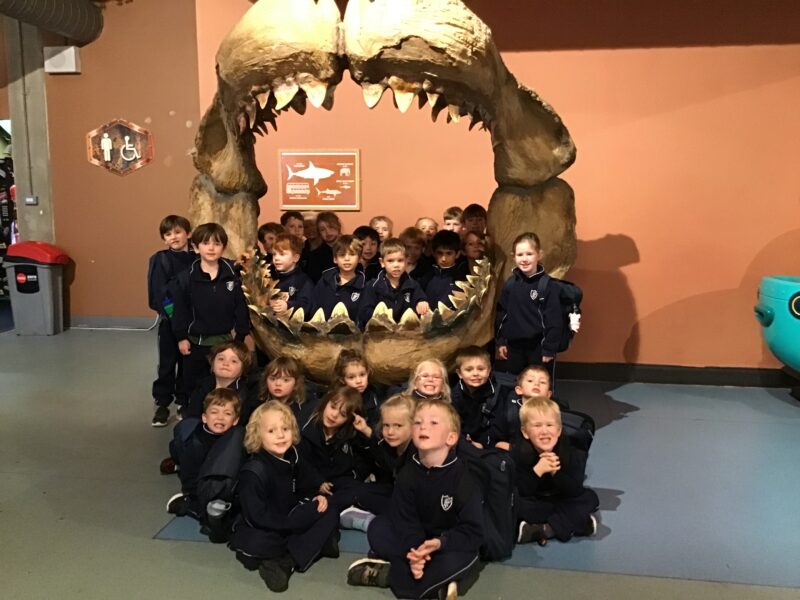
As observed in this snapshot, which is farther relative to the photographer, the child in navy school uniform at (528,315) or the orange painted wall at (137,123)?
the orange painted wall at (137,123)

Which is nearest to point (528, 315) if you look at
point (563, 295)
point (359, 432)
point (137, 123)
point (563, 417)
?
point (563, 295)

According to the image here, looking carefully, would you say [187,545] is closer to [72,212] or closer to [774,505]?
[774,505]

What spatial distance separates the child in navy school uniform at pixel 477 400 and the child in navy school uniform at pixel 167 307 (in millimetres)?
1454

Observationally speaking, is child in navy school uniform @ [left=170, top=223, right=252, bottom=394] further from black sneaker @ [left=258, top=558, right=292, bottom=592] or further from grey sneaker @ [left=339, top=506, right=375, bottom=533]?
black sneaker @ [left=258, top=558, right=292, bottom=592]

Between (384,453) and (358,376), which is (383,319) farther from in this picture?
(384,453)

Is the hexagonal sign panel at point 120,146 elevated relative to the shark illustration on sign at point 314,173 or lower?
elevated

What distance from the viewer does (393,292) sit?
298 centimetres

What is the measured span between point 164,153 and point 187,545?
4.42m

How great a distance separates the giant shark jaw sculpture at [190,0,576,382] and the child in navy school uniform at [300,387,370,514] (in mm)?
282

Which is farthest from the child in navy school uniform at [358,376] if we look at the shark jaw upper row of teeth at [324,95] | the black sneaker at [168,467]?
the shark jaw upper row of teeth at [324,95]

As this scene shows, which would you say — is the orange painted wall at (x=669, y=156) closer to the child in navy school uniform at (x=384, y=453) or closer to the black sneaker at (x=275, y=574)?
the child in navy school uniform at (x=384, y=453)

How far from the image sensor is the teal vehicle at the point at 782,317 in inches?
146

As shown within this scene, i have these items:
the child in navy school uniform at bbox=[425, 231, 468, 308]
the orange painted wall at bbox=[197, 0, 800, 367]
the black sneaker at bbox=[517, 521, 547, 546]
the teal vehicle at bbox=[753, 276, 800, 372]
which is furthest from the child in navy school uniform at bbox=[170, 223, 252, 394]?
the teal vehicle at bbox=[753, 276, 800, 372]

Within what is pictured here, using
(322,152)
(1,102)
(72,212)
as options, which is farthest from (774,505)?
(1,102)
